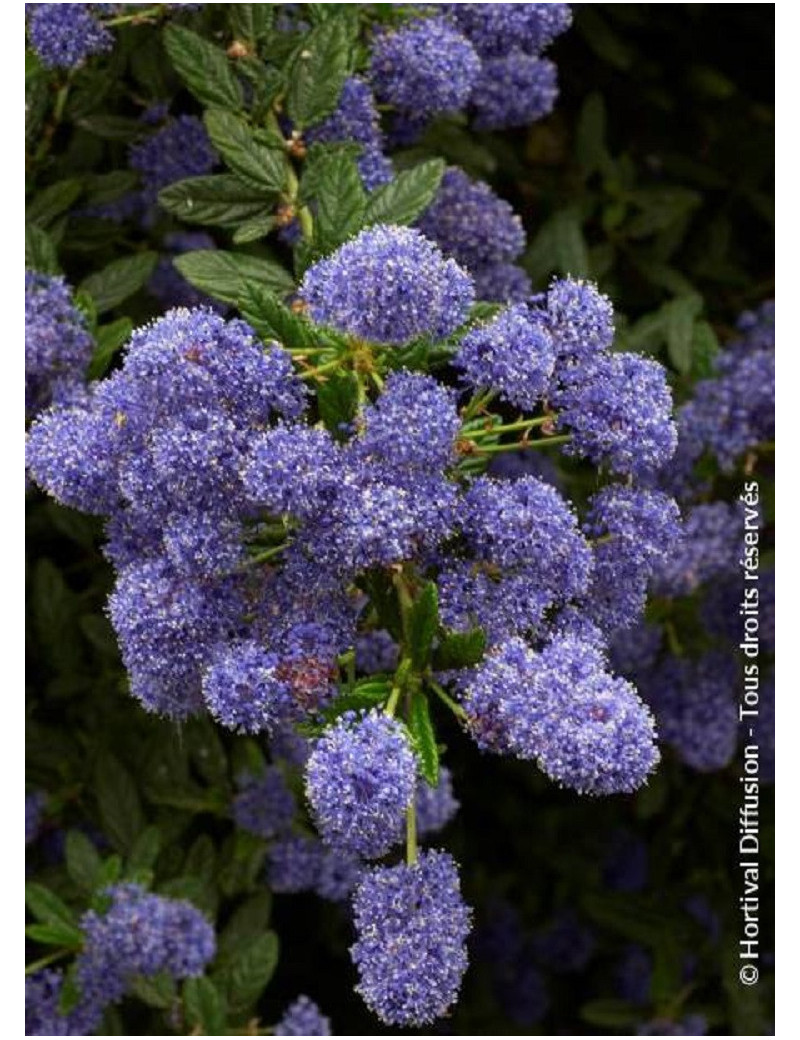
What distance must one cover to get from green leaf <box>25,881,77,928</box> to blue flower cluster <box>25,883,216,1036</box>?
0.04 meters

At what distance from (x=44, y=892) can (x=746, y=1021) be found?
163 cm

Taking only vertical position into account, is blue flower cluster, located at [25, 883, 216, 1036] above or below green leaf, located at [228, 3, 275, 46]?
below

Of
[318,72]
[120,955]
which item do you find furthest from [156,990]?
[318,72]

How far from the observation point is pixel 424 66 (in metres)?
2.75

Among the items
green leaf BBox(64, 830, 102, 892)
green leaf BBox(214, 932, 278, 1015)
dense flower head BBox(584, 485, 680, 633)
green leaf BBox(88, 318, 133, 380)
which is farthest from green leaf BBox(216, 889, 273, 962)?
dense flower head BBox(584, 485, 680, 633)

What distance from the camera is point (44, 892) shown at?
9.68ft

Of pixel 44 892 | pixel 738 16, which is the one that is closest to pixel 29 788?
pixel 44 892

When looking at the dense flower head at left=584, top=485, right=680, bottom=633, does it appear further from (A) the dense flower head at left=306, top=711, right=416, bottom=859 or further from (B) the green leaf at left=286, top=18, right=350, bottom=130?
(B) the green leaf at left=286, top=18, right=350, bottom=130

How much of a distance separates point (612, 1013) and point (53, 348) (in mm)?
2013

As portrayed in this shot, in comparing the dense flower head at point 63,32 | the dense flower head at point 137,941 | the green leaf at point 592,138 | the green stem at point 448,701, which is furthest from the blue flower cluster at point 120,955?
the green leaf at point 592,138

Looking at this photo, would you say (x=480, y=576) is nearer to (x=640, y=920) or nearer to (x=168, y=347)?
(x=168, y=347)

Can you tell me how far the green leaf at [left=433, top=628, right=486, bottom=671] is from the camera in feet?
6.72

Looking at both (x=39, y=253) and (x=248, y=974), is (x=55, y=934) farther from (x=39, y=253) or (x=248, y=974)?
(x=39, y=253)

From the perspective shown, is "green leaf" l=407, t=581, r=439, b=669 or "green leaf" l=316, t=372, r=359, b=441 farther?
"green leaf" l=316, t=372, r=359, b=441
